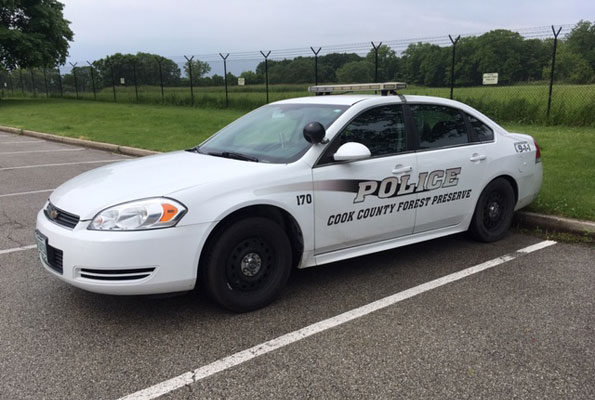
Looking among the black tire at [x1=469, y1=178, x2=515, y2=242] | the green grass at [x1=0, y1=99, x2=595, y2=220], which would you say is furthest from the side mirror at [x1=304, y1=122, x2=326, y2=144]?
the green grass at [x1=0, y1=99, x2=595, y2=220]

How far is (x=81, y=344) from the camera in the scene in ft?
10.7

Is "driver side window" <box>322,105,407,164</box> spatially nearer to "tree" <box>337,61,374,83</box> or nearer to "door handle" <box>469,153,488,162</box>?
"door handle" <box>469,153,488,162</box>

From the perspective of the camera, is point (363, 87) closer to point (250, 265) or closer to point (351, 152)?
point (351, 152)

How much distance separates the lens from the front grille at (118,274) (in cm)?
325

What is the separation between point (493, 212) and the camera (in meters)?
5.25

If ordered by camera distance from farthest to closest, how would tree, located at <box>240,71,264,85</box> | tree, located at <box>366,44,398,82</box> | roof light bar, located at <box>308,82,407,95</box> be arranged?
tree, located at <box>240,71,264,85</box>, tree, located at <box>366,44,398,82</box>, roof light bar, located at <box>308,82,407,95</box>

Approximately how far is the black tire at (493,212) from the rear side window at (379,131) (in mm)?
1211

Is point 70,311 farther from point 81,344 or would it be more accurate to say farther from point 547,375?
point 547,375

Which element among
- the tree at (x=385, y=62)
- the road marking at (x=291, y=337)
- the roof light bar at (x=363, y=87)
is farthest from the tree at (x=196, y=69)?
the road marking at (x=291, y=337)

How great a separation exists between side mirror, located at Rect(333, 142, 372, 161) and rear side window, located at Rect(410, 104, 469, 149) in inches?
35.4

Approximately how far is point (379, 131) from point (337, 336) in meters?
1.88

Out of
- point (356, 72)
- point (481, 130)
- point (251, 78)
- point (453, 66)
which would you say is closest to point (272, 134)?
point (481, 130)

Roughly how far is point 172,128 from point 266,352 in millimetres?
12544

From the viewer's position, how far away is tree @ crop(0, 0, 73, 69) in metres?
31.1
